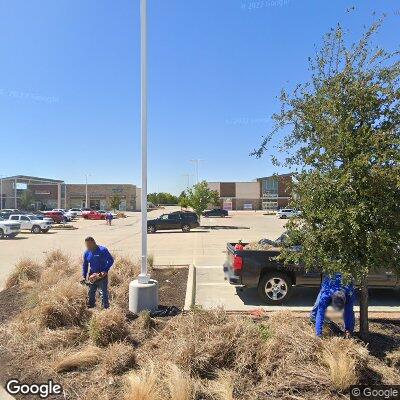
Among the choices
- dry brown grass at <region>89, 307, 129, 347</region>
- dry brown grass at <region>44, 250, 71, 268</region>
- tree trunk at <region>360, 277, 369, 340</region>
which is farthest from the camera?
dry brown grass at <region>44, 250, 71, 268</region>

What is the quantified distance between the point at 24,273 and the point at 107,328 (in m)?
5.65

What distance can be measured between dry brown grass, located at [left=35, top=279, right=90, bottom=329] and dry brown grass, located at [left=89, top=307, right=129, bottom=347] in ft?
2.57

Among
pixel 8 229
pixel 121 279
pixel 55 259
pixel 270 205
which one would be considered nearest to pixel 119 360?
pixel 121 279

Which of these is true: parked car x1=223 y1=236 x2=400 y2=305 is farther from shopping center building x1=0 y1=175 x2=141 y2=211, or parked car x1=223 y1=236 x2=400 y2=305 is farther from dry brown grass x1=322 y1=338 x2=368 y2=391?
shopping center building x1=0 y1=175 x2=141 y2=211

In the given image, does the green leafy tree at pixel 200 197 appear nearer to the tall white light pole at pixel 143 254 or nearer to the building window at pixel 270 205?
the tall white light pole at pixel 143 254

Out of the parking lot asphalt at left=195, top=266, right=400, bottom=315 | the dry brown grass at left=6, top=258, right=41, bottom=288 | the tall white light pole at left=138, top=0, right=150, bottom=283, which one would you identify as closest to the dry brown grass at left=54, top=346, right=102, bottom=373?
the tall white light pole at left=138, top=0, right=150, bottom=283

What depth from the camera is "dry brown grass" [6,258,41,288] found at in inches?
381

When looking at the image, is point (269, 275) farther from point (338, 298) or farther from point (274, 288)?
point (338, 298)

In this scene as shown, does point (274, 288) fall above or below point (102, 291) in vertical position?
below

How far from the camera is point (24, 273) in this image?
9.85 metres

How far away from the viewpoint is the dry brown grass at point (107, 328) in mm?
5078

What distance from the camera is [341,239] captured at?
4633 millimetres

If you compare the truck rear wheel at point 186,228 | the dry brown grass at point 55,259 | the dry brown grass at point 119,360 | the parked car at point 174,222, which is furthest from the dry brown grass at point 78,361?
the truck rear wheel at point 186,228

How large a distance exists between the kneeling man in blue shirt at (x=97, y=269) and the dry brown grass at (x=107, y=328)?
1574 millimetres
